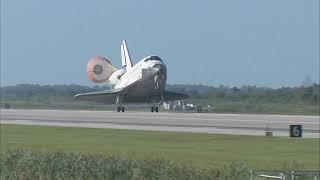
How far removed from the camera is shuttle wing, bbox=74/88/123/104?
98188 millimetres

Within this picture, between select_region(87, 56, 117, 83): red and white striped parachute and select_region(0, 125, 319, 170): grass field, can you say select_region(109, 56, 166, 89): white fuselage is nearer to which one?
select_region(87, 56, 117, 83): red and white striped parachute

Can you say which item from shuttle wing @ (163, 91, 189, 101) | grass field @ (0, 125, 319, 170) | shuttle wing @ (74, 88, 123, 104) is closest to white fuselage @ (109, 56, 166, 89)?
shuttle wing @ (74, 88, 123, 104)

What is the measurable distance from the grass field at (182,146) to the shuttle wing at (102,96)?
4811 centimetres

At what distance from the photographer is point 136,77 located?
307 ft

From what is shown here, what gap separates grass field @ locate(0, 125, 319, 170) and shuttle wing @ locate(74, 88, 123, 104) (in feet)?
158

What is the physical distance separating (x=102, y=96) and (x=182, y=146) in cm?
6257

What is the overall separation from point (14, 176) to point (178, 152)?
33.1 feet

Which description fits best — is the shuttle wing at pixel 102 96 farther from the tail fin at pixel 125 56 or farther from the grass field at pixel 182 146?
the grass field at pixel 182 146

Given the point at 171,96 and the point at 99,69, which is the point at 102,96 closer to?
the point at 171,96

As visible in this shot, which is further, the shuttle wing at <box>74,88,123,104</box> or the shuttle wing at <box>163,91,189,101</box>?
the shuttle wing at <box>74,88,123,104</box>

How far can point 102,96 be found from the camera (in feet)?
326

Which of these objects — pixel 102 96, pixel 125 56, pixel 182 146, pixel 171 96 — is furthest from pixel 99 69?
pixel 182 146

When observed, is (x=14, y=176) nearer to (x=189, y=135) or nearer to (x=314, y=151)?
(x=314, y=151)

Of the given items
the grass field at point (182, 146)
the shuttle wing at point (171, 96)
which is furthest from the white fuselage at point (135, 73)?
the grass field at point (182, 146)
